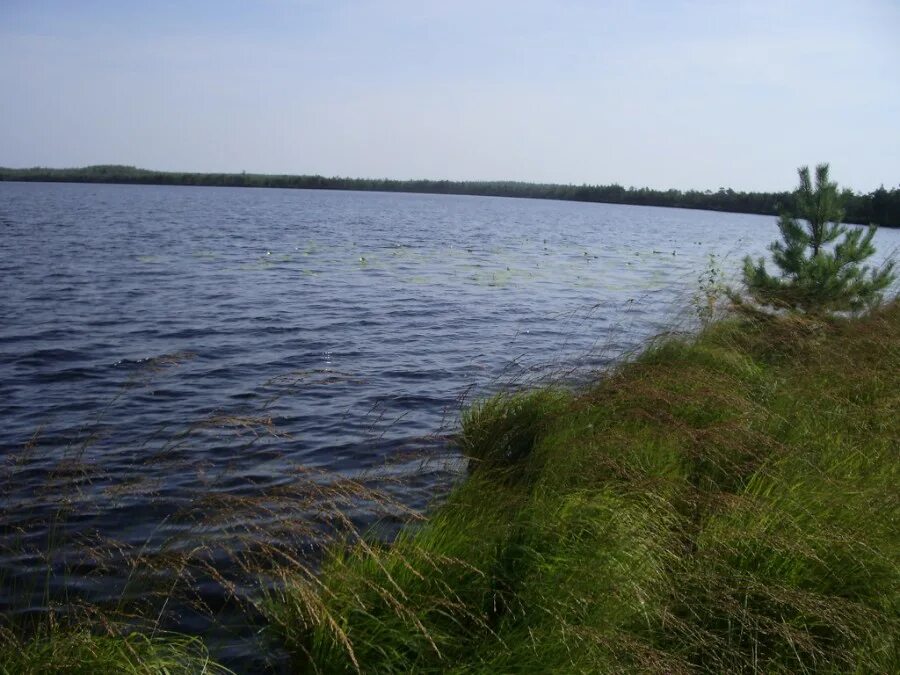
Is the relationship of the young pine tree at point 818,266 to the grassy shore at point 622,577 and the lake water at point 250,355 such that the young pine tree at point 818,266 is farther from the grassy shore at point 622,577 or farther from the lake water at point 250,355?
the grassy shore at point 622,577

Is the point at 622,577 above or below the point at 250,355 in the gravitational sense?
above

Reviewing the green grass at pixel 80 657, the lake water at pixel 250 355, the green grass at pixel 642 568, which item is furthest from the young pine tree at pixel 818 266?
the green grass at pixel 80 657

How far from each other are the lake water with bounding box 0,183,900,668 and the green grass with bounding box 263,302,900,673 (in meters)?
0.89

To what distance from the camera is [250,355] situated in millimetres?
13422

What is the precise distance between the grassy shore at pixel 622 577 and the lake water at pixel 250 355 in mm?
853

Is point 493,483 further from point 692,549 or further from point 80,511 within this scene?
point 80,511

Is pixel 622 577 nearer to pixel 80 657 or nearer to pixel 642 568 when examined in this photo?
pixel 642 568

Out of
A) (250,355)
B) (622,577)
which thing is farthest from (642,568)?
(250,355)

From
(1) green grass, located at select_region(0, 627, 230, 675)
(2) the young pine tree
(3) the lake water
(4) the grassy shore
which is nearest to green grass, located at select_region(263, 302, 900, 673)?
(4) the grassy shore

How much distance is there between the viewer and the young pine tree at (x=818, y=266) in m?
11.5

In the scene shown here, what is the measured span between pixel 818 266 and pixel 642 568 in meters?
9.10

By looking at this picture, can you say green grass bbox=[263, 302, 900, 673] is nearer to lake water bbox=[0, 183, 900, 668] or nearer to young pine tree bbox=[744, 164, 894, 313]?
lake water bbox=[0, 183, 900, 668]

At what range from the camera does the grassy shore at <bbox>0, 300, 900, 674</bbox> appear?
360cm

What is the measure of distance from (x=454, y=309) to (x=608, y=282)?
8849mm
